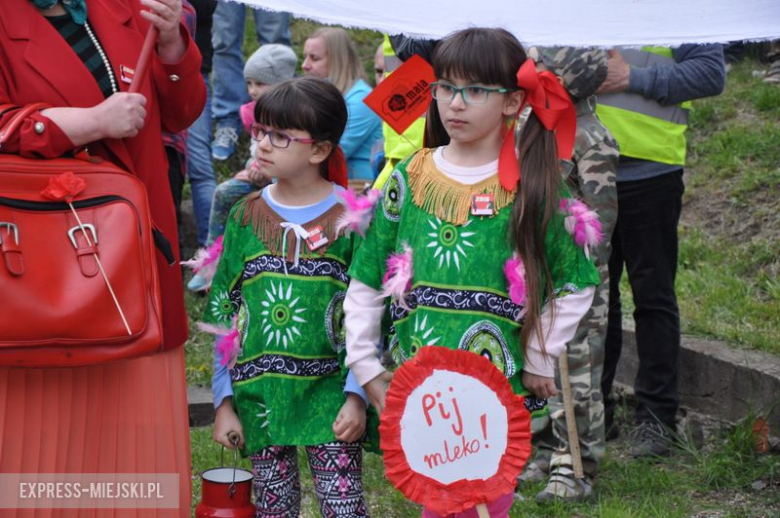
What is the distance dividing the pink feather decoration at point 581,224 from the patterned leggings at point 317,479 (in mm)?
878

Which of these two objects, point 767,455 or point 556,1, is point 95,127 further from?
point 767,455

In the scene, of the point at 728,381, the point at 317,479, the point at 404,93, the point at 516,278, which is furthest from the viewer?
the point at 728,381

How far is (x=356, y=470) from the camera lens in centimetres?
329

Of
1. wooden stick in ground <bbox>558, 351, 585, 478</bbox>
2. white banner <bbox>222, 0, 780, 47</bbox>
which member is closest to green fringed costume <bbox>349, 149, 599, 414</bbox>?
white banner <bbox>222, 0, 780, 47</bbox>

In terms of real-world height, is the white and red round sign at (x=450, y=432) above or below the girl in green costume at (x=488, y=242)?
below

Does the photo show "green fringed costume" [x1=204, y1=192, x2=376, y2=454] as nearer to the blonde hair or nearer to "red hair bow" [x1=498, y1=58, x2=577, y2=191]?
"red hair bow" [x1=498, y1=58, x2=577, y2=191]

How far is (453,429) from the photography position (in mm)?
2768

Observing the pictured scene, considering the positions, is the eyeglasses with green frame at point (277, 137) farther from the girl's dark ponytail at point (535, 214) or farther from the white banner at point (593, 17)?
the girl's dark ponytail at point (535, 214)

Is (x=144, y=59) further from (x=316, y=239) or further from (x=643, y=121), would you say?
(x=643, y=121)

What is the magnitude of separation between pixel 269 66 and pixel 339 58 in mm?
424

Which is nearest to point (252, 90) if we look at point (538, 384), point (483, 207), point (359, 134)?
point (359, 134)

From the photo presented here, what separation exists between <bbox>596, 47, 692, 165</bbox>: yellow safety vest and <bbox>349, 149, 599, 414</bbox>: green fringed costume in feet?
5.45

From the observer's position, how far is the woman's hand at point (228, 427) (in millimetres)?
3326

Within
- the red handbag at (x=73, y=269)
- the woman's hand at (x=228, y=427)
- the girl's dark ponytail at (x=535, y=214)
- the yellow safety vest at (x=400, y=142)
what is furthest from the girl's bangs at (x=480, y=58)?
the yellow safety vest at (x=400, y=142)
